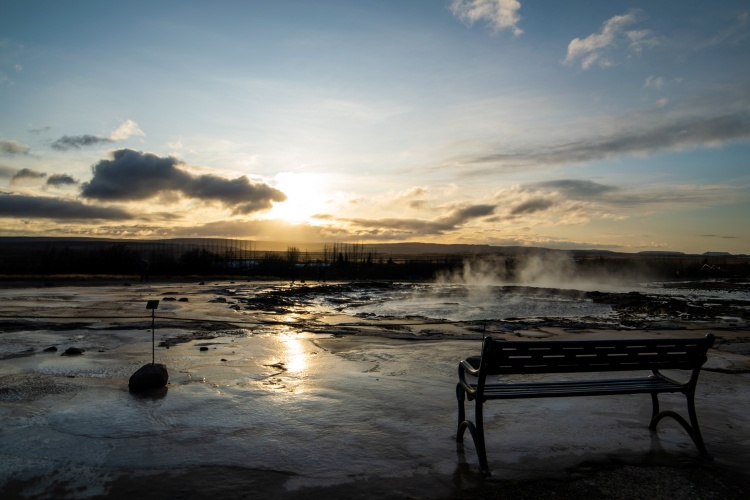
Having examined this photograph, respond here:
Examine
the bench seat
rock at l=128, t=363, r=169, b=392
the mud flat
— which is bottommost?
the mud flat

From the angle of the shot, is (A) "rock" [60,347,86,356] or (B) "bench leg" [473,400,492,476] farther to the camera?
(A) "rock" [60,347,86,356]

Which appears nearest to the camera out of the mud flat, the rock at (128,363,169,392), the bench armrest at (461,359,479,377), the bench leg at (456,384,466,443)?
the mud flat

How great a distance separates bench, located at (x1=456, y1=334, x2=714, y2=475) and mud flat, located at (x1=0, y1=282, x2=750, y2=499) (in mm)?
416

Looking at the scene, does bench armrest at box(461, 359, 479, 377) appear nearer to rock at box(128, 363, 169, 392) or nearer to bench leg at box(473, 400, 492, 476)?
bench leg at box(473, 400, 492, 476)

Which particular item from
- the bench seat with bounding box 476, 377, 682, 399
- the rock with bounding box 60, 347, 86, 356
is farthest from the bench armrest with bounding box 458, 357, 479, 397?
the rock with bounding box 60, 347, 86, 356

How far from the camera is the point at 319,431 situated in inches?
205

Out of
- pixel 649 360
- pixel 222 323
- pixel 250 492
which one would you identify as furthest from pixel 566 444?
pixel 222 323

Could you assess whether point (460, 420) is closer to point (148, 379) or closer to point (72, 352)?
point (148, 379)

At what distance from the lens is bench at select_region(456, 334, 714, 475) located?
4402 millimetres

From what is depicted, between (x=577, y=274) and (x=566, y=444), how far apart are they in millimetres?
51688

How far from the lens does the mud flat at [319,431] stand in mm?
3984

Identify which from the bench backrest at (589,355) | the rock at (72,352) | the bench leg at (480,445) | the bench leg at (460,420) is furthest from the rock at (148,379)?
the bench backrest at (589,355)

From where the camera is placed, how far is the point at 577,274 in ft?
173

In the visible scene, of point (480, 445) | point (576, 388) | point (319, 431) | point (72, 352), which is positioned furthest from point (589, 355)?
point (72, 352)
